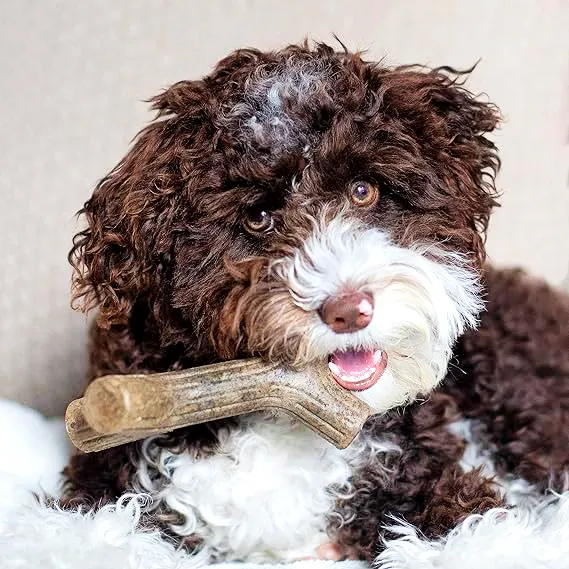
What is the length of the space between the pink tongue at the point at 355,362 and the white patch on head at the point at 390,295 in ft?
0.11

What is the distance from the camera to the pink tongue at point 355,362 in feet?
6.03

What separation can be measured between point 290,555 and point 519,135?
5.79 feet

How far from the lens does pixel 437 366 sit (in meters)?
2.00

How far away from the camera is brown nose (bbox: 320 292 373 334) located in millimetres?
1693

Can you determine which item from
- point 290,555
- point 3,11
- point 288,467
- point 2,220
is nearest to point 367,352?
point 288,467

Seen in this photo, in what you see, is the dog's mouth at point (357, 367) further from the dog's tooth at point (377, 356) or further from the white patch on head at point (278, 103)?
the white patch on head at point (278, 103)

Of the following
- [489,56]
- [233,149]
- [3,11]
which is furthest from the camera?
[489,56]

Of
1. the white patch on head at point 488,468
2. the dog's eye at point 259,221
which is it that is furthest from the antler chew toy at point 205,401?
the white patch on head at point 488,468

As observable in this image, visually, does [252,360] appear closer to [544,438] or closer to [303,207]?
[303,207]

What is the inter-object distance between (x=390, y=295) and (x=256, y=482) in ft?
1.91

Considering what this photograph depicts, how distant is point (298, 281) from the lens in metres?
1.78

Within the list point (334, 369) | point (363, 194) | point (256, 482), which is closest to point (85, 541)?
point (256, 482)

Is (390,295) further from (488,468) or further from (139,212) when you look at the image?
(488,468)

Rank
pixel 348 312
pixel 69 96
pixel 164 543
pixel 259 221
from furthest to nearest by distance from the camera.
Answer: pixel 69 96 → pixel 164 543 → pixel 259 221 → pixel 348 312
